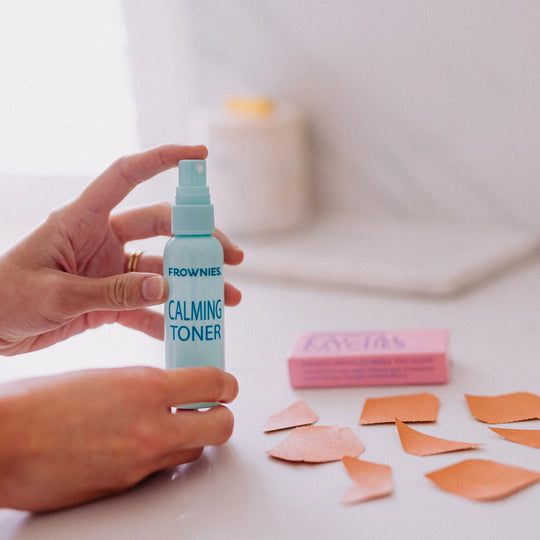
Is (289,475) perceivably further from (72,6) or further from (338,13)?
(72,6)

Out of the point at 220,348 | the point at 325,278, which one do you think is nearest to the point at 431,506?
the point at 220,348

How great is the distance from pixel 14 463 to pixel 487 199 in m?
0.94

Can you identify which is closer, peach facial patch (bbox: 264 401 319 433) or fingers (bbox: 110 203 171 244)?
peach facial patch (bbox: 264 401 319 433)

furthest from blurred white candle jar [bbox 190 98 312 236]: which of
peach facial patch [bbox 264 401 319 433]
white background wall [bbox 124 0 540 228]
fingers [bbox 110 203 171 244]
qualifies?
peach facial patch [bbox 264 401 319 433]

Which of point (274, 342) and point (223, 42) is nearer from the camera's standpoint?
point (274, 342)

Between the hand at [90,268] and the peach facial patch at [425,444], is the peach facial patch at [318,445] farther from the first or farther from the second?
the hand at [90,268]

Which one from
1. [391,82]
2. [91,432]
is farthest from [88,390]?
[391,82]

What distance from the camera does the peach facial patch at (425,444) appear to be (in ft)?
1.98

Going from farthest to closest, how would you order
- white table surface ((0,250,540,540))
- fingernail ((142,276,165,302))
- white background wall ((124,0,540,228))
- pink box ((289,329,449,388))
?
1. white background wall ((124,0,540,228))
2. pink box ((289,329,449,388))
3. fingernail ((142,276,165,302))
4. white table surface ((0,250,540,540))

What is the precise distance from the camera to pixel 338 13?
129cm

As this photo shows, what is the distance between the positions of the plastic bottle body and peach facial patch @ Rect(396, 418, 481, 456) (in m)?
0.17

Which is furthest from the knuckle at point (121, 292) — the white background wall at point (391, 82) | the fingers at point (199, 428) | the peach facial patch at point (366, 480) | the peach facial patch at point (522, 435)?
the white background wall at point (391, 82)

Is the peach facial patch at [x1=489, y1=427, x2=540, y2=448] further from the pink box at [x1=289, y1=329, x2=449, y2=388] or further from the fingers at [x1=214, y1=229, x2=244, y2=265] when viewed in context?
the fingers at [x1=214, y1=229, x2=244, y2=265]

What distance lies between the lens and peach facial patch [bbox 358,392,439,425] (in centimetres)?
67
